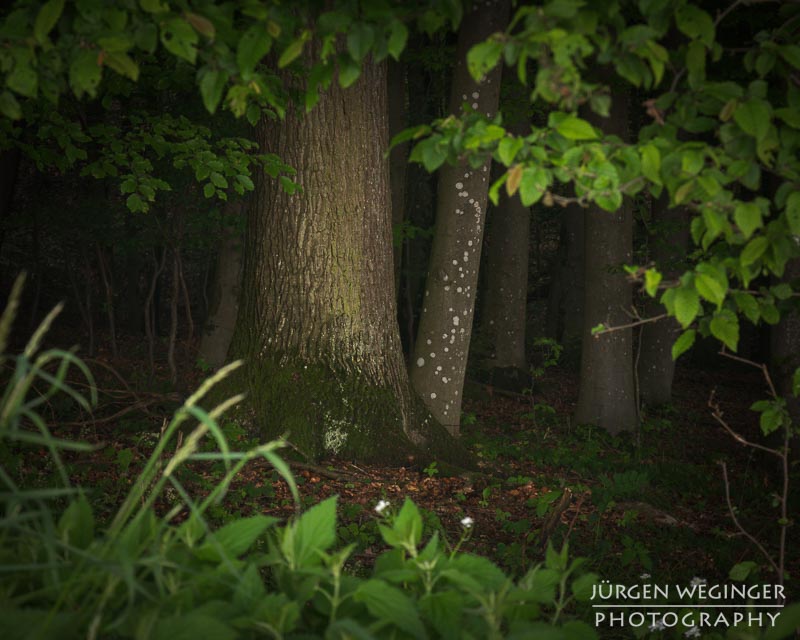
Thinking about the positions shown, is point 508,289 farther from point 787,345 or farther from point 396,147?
point 787,345

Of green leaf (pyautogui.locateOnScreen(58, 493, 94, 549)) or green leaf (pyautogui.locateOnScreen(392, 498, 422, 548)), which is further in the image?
green leaf (pyautogui.locateOnScreen(392, 498, 422, 548))

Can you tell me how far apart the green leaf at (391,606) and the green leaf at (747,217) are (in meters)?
1.43

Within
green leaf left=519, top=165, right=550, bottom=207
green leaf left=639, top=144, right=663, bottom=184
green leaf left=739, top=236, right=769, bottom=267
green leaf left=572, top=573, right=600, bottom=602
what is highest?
green leaf left=639, top=144, right=663, bottom=184

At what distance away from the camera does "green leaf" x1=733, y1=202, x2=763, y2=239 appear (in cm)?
193

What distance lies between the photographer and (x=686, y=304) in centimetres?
202

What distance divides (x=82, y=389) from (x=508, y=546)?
5.12 metres

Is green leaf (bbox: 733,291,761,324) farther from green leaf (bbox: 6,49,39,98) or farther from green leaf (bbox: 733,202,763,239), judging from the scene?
green leaf (bbox: 6,49,39,98)

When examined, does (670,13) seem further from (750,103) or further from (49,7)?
(49,7)

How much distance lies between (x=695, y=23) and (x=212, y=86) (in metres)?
1.53

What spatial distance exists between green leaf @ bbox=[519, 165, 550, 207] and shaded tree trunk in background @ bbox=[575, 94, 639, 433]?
7503 millimetres

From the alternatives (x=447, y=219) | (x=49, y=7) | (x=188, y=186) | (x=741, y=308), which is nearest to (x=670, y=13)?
(x=741, y=308)

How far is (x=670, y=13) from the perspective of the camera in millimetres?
2021

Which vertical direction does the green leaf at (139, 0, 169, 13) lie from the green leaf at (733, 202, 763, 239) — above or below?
above

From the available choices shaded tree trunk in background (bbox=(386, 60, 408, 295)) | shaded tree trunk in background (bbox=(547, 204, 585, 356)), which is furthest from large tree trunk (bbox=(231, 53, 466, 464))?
shaded tree trunk in background (bbox=(547, 204, 585, 356))
